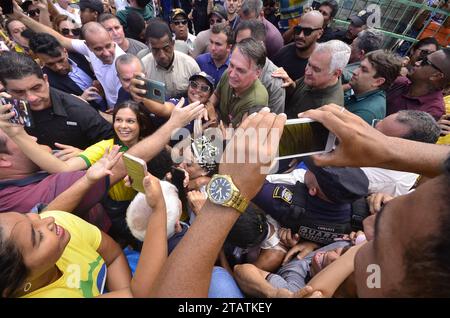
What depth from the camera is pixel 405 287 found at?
0.65 m

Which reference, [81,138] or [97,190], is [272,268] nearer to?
[97,190]

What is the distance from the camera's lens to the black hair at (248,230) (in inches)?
59.6

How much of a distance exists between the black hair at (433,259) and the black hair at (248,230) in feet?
3.04

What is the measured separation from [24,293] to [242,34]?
341 cm

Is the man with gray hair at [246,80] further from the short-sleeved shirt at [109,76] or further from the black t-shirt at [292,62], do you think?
the short-sleeved shirt at [109,76]

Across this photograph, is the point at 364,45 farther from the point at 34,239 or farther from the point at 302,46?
the point at 34,239

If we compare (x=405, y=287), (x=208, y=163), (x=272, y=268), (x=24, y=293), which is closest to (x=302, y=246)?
(x=272, y=268)

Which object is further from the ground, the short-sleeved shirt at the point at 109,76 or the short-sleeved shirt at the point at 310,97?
the short-sleeved shirt at the point at 310,97

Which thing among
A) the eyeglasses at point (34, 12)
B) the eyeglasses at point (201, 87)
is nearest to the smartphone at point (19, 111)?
the eyeglasses at point (201, 87)

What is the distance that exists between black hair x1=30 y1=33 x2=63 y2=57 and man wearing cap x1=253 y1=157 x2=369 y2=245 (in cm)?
282

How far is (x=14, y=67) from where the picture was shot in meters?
2.17

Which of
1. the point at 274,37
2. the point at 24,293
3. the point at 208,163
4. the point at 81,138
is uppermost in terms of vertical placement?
the point at 274,37

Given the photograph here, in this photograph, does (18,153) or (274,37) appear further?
(274,37)

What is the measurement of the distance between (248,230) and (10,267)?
1.09 meters
